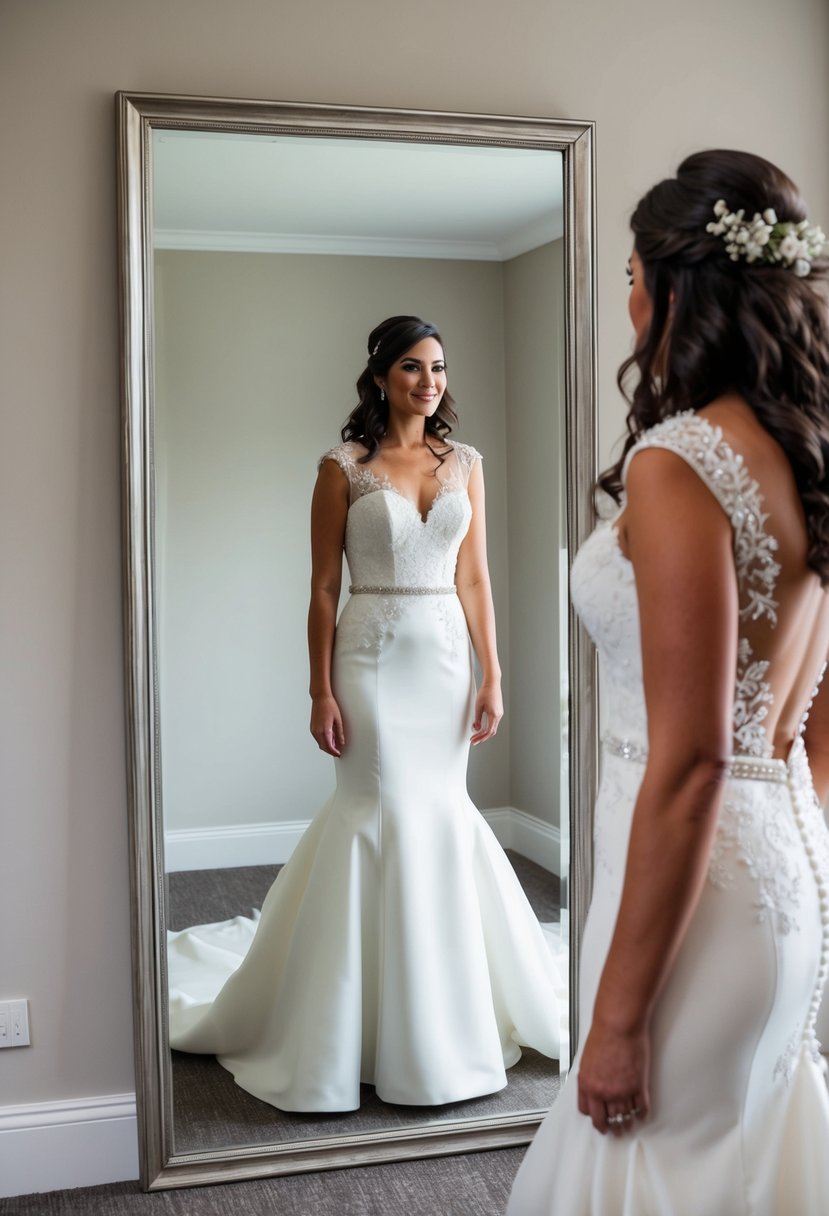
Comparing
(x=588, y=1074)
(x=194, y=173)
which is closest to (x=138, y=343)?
(x=194, y=173)

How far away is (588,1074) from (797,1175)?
0.28 meters

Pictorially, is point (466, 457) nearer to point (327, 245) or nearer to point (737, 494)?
point (327, 245)

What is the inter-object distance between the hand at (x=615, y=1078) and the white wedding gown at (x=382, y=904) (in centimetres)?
136

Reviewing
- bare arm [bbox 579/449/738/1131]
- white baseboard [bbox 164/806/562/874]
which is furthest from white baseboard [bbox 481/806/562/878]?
bare arm [bbox 579/449/738/1131]

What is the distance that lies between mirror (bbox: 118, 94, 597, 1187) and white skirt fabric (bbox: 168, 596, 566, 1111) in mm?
56

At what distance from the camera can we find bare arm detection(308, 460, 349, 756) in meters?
2.58

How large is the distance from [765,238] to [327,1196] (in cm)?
208

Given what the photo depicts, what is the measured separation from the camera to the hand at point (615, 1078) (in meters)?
1.30

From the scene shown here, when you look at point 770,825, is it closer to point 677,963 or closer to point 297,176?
point 677,963

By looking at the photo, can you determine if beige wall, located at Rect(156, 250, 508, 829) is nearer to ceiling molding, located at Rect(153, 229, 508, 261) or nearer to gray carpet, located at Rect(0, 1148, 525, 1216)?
ceiling molding, located at Rect(153, 229, 508, 261)

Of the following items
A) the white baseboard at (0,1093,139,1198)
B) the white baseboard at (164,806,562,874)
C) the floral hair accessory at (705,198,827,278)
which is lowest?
the white baseboard at (0,1093,139,1198)

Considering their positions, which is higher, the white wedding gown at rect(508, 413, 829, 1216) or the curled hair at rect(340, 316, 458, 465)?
the curled hair at rect(340, 316, 458, 465)

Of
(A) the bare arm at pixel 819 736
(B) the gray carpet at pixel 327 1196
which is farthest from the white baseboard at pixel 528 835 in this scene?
(A) the bare arm at pixel 819 736

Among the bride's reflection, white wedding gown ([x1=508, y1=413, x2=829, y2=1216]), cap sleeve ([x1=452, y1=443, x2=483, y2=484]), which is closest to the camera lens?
white wedding gown ([x1=508, y1=413, x2=829, y2=1216])
